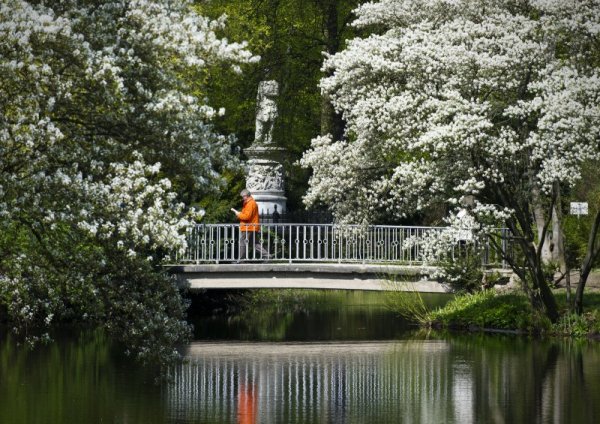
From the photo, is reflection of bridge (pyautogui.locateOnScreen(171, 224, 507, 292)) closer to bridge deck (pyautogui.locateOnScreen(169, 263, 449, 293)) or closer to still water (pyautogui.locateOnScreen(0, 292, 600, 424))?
bridge deck (pyautogui.locateOnScreen(169, 263, 449, 293))

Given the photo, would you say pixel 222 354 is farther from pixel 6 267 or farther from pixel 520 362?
pixel 6 267

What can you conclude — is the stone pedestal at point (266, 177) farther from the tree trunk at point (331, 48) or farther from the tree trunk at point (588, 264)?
the tree trunk at point (588, 264)

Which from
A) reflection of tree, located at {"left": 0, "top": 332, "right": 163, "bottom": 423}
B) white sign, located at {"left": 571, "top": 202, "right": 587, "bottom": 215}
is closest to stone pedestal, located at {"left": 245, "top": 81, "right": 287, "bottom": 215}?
reflection of tree, located at {"left": 0, "top": 332, "right": 163, "bottom": 423}

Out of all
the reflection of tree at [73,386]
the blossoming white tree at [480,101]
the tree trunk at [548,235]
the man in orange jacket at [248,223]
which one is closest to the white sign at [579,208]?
the tree trunk at [548,235]

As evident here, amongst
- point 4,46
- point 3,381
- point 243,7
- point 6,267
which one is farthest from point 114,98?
point 243,7

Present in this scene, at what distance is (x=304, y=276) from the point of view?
90.8 feet

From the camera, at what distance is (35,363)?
2170cm

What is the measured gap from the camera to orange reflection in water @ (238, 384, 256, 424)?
1519 cm

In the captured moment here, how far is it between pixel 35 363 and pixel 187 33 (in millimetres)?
9491

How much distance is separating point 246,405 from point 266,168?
44.8ft

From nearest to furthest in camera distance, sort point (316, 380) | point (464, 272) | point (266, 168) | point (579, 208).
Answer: point (316, 380) < point (464, 272) < point (579, 208) < point (266, 168)

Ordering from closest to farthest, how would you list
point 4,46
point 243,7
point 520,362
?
point 4,46 → point 520,362 → point 243,7

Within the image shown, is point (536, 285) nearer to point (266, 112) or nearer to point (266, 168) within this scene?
point (266, 168)

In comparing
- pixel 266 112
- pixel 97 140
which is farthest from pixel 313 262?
pixel 97 140
